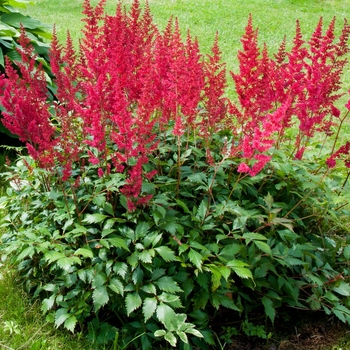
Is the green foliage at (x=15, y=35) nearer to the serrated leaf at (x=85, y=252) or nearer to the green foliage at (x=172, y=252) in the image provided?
the green foliage at (x=172, y=252)

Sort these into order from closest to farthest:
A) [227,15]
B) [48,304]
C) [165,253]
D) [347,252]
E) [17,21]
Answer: [165,253] < [48,304] < [347,252] < [17,21] < [227,15]

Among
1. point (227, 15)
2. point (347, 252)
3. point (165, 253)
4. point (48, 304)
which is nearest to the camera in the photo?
point (165, 253)

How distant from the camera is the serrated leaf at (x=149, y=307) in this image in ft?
8.29

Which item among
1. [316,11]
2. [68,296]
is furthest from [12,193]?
[316,11]

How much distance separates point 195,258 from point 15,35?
150 inches

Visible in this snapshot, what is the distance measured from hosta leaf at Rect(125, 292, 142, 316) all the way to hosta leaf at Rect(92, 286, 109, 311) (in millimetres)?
115

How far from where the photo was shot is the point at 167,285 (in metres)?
2.64

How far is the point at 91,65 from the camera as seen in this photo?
2748 millimetres

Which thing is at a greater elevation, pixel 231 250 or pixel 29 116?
pixel 29 116

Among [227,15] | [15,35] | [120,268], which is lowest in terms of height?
[227,15]

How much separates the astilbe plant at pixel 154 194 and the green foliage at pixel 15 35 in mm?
2134

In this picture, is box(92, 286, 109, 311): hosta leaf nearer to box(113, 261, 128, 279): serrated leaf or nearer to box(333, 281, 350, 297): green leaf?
box(113, 261, 128, 279): serrated leaf

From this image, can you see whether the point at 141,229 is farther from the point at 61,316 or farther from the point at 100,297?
the point at 61,316

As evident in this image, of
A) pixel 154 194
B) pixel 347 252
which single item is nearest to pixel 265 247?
pixel 154 194
